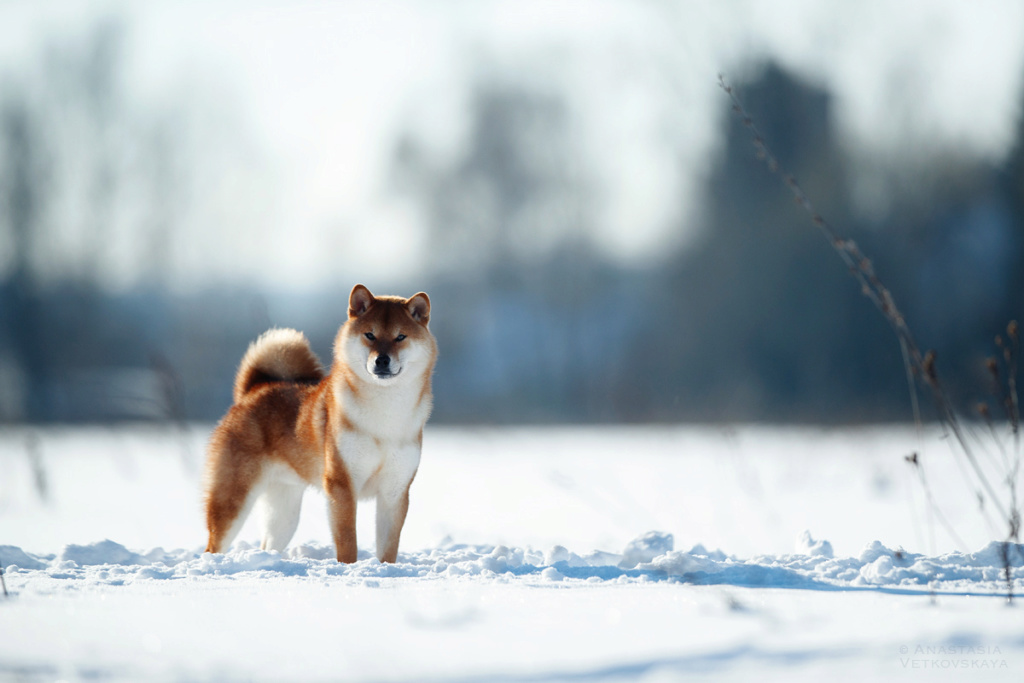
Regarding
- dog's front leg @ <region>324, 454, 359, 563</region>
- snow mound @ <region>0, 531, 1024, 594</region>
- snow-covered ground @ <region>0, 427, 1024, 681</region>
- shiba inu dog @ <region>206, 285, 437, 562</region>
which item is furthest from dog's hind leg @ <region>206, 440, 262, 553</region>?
dog's front leg @ <region>324, 454, 359, 563</region>

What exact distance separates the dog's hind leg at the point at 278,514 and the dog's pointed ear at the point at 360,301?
1137mm

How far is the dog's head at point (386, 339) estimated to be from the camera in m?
4.00

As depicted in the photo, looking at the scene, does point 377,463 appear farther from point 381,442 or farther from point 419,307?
point 419,307

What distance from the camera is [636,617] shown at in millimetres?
2512

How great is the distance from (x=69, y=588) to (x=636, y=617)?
2116 mm

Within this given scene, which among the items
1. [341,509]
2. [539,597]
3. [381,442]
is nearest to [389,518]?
[341,509]

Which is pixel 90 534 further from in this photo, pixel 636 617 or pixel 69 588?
pixel 636 617

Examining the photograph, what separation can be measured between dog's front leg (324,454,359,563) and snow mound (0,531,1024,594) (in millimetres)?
281

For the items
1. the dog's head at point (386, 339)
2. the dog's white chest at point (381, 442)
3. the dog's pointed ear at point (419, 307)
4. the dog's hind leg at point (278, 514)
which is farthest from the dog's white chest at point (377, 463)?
the dog's hind leg at point (278, 514)

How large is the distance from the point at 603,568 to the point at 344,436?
4.62 ft

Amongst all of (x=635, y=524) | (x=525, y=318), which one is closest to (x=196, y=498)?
(x=635, y=524)

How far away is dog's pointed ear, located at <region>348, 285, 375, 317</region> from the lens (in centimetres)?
433

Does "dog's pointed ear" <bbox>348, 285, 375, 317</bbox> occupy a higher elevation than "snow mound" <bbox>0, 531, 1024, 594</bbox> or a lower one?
higher

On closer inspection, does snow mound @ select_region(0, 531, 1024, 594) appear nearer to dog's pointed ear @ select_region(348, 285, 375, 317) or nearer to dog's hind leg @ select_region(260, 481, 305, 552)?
dog's hind leg @ select_region(260, 481, 305, 552)
